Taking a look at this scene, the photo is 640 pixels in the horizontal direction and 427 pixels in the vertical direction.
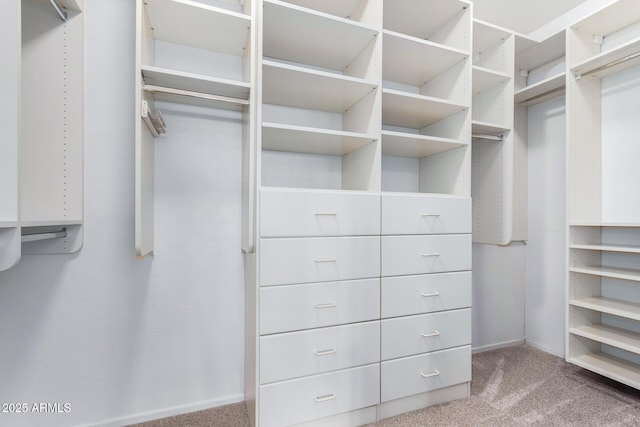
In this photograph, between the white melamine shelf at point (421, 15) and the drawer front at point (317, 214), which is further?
the white melamine shelf at point (421, 15)

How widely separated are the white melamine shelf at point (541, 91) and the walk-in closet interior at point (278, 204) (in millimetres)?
45

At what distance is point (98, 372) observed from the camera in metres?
1.54

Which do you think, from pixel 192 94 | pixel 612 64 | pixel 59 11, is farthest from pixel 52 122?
pixel 612 64

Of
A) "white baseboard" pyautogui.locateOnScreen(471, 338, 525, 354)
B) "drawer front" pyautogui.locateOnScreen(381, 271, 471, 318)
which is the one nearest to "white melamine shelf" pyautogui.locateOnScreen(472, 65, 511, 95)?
"drawer front" pyautogui.locateOnScreen(381, 271, 471, 318)

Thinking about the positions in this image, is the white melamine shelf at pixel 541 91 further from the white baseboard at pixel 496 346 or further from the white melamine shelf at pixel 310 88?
the white baseboard at pixel 496 346

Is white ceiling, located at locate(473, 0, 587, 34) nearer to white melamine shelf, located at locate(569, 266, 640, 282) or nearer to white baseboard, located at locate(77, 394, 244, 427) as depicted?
white melamine shelf, located at locate(569, 266, 640, 282)

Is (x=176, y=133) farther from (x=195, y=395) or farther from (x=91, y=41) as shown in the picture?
(x=195, y=395)

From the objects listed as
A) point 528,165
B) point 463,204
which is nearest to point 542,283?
→ point 528,165

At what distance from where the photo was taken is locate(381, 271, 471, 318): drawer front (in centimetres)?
162

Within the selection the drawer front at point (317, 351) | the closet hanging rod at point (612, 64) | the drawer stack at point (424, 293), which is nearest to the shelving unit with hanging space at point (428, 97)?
the drawer stack at point (424, 293)

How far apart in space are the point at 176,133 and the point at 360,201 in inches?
42.2

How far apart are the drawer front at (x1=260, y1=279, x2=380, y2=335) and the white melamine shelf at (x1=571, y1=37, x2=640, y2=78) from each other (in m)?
1.93

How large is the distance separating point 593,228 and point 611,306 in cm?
53

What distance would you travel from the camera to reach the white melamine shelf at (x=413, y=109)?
1725 mm
